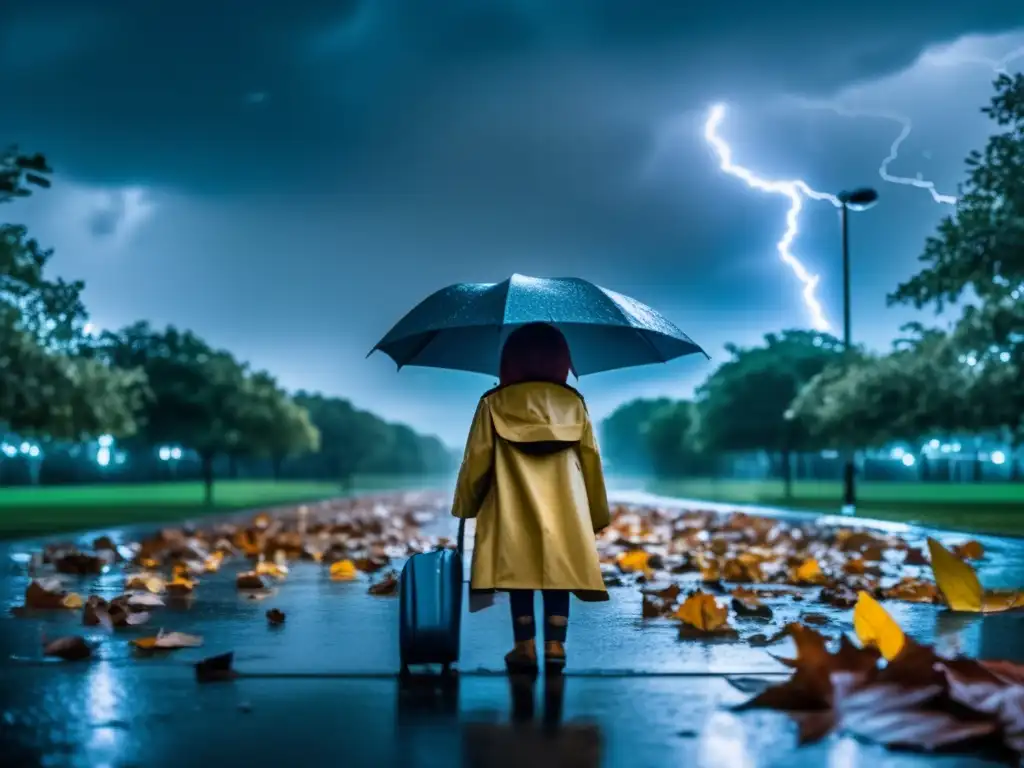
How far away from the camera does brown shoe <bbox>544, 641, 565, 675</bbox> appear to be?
534 cm

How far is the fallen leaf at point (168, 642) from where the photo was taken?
19.1 feet

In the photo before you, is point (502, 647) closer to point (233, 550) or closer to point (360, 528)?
point (233, 550)

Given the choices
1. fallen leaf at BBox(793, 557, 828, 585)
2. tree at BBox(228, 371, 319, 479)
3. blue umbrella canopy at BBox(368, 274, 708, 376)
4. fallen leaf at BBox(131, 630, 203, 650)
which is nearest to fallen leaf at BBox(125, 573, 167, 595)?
fallen leaf at BBox(131, 630, 203, 650)

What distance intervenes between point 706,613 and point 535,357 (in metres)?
2.04

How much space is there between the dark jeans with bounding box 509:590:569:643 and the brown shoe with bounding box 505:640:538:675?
4 centimetres

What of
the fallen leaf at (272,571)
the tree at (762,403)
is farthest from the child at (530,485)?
the tree at (762,403)

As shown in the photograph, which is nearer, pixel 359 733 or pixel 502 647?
pixel 359 733

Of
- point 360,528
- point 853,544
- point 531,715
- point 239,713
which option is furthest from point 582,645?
point 360,528

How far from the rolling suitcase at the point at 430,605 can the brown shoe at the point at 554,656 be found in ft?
1.57

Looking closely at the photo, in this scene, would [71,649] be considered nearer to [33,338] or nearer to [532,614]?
[532,614]

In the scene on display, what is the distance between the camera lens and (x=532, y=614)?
17.4 feet

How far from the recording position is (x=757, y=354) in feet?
174

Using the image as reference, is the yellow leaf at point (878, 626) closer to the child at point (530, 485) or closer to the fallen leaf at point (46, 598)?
the child at point (530, 485)

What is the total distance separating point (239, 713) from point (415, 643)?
0.95m
